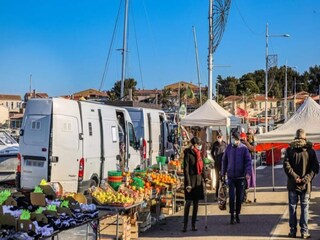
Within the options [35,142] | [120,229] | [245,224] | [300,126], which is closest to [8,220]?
[120,229]

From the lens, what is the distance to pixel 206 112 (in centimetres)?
1744

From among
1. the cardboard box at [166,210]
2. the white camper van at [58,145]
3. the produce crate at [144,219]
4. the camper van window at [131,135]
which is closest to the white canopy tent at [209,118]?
the camper van window at [131,135]

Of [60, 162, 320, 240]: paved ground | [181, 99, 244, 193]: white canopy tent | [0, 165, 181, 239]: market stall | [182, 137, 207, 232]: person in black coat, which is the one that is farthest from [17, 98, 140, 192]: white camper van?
[181, 99, 244, 193]: white canopy tent

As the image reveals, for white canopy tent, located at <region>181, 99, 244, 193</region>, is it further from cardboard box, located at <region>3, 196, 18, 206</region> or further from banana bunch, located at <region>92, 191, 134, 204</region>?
cardboard box, located at <region>3, 196, 18, 206</region>

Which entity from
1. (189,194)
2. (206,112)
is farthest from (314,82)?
(189,194)

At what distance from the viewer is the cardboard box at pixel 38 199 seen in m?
6.59

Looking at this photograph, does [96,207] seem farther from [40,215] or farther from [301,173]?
[301,173]

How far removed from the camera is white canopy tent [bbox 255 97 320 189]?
41.8 feet

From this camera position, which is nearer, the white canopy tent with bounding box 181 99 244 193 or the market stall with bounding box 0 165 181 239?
the market stall with bounding box 0 165 181 239

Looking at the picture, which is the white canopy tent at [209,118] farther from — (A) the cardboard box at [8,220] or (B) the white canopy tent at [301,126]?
(A) the cardboard box at [8,220]

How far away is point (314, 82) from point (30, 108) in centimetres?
11897

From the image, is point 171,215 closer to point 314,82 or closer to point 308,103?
point 308,103

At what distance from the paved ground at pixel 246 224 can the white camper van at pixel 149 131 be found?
5.03 m

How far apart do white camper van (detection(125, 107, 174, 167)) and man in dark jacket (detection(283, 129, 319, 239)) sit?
381 inches
